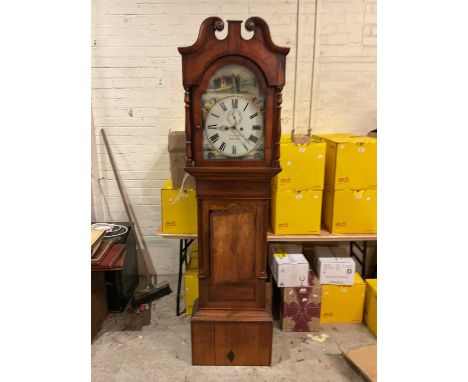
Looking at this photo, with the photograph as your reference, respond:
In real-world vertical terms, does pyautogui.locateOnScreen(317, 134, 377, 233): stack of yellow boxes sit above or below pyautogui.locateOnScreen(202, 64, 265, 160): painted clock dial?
below

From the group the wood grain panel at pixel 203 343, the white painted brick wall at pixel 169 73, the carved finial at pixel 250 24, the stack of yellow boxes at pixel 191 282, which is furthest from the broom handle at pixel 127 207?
the carved finial at pixel 250 24

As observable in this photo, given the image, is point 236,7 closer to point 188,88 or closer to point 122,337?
point 188,88

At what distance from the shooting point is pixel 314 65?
2.33m

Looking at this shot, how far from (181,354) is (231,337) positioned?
14.2 inches

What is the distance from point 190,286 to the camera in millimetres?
2186

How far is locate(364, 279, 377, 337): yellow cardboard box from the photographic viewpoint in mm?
2033

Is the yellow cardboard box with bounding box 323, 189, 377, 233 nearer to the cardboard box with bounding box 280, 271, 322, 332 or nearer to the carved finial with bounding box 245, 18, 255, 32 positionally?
the cardboard box with bounding box 280, 271, 322, 332

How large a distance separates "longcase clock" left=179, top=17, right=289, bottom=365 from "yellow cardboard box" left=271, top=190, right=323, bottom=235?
340 mm

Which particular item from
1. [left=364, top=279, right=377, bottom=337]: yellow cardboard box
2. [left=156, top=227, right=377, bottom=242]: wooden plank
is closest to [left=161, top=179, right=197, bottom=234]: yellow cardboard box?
[left=156, top=227, right=377, bottom=242]: wooden plank

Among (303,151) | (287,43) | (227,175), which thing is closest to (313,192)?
(303,151)

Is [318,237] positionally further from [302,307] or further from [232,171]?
[232,171]

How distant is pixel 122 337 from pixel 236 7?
7.75ft

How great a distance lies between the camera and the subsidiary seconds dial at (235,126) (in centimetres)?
152

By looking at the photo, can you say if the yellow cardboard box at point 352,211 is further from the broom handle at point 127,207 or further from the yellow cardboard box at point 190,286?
the broom handle at point 127,207
